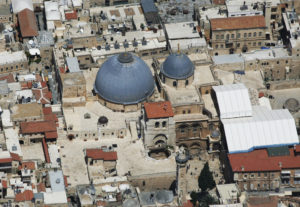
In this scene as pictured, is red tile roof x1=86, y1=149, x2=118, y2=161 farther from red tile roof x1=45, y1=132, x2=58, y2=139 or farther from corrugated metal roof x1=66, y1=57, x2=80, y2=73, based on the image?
corrugated metal roof x1=66, y1=57, x2=80, y2=73

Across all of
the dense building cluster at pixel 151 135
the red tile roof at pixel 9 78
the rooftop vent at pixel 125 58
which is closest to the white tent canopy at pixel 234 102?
the dense building cluster at pixel 151 135

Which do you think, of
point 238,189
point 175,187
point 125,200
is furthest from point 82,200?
point 238,189

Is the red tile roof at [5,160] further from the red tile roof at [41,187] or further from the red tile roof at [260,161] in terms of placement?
the red tile roof at [260,161]

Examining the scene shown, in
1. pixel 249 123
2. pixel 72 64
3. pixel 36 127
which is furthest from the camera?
pixel 72 64

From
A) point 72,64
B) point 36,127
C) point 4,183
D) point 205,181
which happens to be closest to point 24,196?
point 4,183

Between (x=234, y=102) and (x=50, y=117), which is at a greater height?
(x=50, y=117)

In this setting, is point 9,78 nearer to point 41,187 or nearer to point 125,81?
point 125,81

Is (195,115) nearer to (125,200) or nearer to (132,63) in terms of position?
(132,63)
